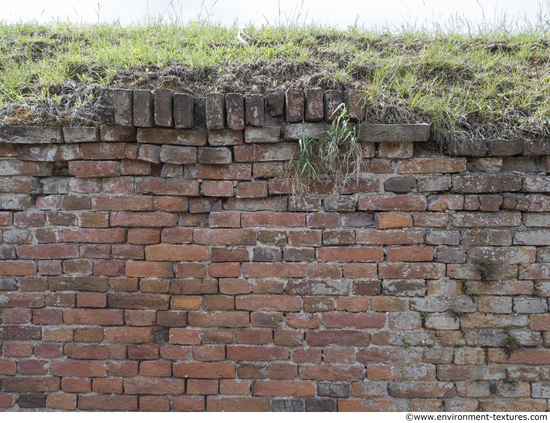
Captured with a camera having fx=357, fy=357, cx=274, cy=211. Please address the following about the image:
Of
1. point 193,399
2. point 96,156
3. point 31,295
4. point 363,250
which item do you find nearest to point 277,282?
point 363,250

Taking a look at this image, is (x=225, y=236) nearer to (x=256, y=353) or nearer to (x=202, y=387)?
(x=256, y=353)

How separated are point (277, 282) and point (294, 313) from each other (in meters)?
0.22

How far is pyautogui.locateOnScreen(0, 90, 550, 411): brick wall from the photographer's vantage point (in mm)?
2170

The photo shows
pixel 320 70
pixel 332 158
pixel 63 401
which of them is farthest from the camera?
pixel 320 70

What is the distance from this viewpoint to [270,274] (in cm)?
220

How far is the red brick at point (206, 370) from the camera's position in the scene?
2.19 meters

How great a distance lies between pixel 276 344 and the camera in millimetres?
2189

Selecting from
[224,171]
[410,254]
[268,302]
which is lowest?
[268,302]

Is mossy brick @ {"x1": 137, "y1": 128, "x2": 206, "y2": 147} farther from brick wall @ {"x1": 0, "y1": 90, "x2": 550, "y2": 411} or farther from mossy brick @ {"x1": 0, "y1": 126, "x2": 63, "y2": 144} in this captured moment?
mossy brick @ {"x1": 0, "y1": 126, "x2": 63, "y2": 144}

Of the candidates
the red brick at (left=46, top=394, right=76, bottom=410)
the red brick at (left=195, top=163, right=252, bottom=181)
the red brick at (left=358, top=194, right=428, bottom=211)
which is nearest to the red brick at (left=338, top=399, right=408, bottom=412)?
the red brick at (left=358, top=194, right=428, bottom=211)

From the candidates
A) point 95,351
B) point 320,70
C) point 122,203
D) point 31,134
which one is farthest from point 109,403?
point 320,70

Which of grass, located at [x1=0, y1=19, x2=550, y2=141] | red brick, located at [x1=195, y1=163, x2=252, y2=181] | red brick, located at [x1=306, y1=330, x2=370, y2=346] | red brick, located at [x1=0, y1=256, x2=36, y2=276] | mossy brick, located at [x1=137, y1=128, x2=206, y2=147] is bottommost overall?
red brick, located at [x1=306, y1=330, x2=370, y2=346]

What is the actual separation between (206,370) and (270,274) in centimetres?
71

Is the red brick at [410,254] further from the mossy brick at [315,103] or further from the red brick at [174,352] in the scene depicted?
the red brick at [174,352]
